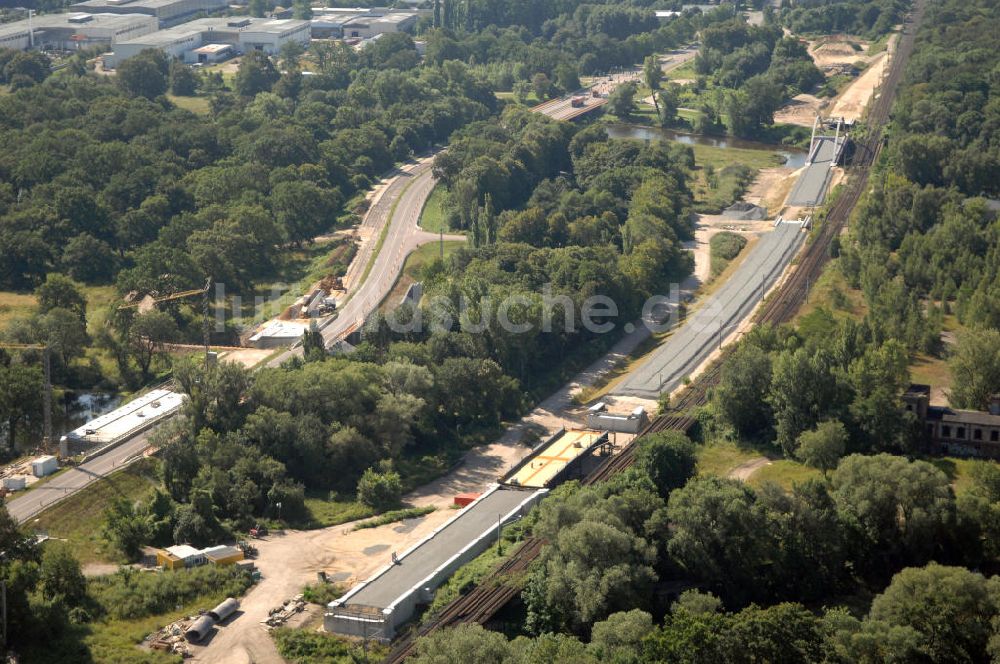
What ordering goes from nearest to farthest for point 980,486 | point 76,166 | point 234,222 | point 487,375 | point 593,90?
1. point 980,486
2. point 487,375
3. point 234,222
4. point 76,166
5. point 593,90

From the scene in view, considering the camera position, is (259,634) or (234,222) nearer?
(259,634)

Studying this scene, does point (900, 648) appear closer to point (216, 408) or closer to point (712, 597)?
point (712, 597)

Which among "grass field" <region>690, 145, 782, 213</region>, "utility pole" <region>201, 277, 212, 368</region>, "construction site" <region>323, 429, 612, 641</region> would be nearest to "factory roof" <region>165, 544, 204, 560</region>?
"construction site" <region>323, 429, 612, 641</region>

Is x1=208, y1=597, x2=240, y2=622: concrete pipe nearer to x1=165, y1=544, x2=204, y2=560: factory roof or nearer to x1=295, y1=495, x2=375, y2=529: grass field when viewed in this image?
x1=165, y1=544, x2=204, y2=560: factory roof

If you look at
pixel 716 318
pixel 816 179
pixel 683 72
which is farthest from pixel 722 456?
pixel 683 72

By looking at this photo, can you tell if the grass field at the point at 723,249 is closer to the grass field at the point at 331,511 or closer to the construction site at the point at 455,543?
the construction site at the point at 455,543

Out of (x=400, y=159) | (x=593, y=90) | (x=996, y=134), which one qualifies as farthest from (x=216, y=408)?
(x=593, y=90)

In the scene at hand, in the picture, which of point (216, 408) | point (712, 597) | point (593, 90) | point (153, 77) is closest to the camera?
point (712, 597)
